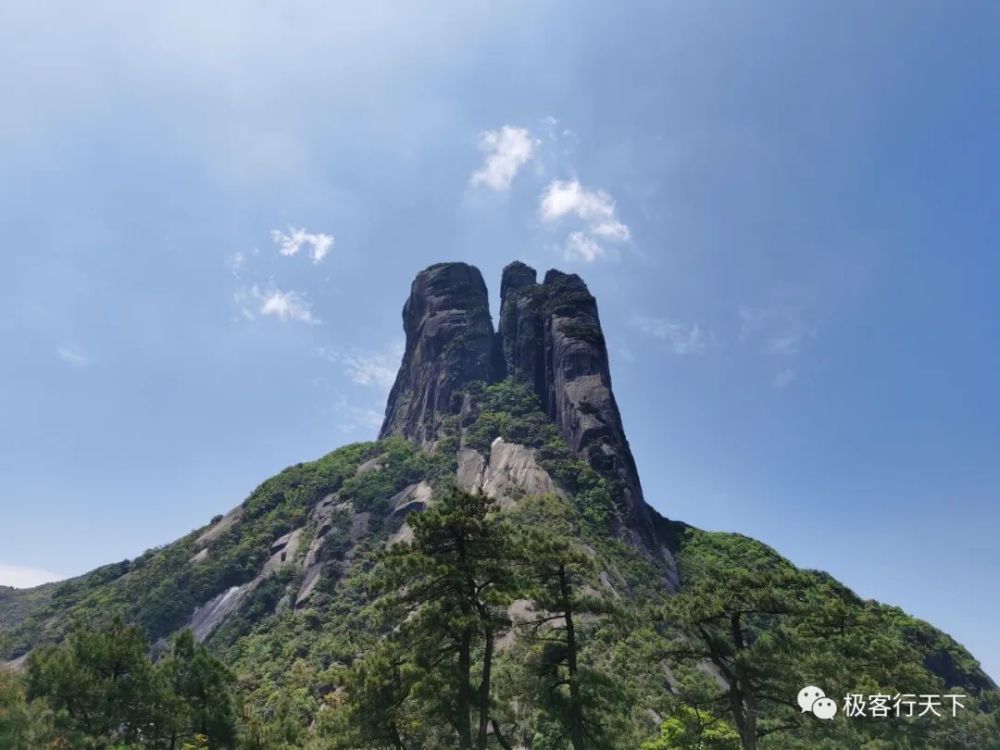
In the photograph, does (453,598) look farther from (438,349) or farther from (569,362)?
(438,349)

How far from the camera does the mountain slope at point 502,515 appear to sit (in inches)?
1626

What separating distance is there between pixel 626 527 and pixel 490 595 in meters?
62.3

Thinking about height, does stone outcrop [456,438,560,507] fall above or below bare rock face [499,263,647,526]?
below

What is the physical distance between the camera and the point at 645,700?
3497 centimetres

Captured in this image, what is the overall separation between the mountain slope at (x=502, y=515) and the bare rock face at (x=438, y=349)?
508 mm

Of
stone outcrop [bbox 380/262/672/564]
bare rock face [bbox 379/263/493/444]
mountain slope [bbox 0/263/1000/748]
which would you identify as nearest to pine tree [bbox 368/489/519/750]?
mountain slope [bbox 0/263/1000/748]

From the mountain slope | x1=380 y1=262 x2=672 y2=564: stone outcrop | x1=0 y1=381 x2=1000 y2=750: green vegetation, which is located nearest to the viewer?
x1=0 y1=381 x2=1000 y2=750: green vegetation

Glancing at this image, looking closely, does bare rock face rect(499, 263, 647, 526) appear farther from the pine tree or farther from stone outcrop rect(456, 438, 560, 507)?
the pine tree

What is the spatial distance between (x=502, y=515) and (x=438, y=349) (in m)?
78.8

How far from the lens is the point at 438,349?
125 meters

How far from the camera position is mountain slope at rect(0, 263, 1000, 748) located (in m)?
41.3

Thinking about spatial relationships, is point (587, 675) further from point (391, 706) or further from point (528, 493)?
point (528, 493)

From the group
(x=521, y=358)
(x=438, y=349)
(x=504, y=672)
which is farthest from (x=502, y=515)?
(x=438, y=349)

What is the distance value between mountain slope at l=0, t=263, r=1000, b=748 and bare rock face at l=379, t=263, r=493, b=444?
20.0 inches
